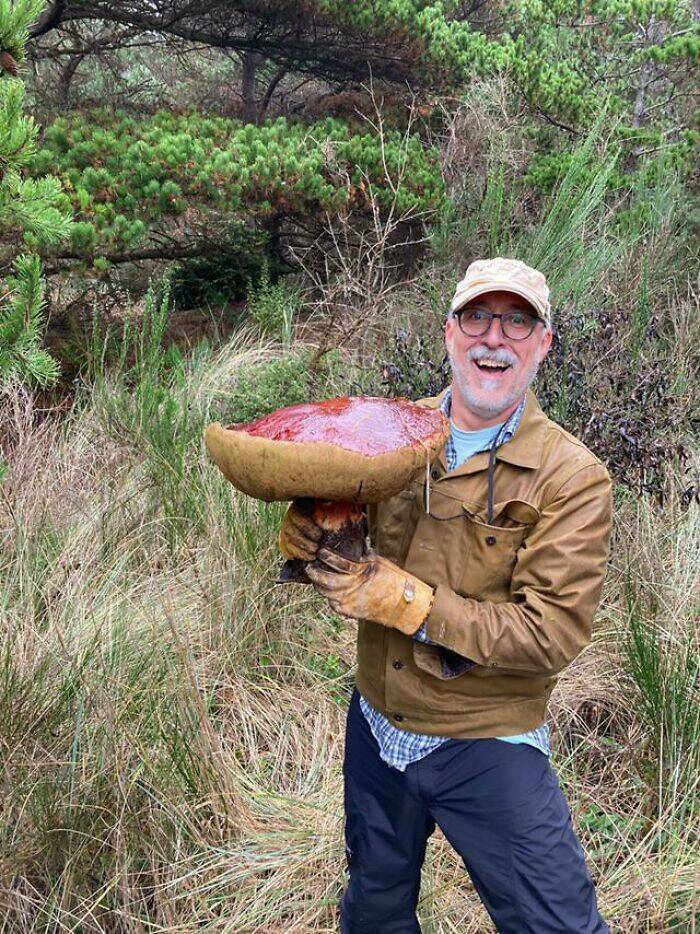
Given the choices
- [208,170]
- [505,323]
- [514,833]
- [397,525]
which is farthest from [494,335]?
[208,170]

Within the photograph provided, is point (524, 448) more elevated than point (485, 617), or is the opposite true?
point (524, 448)

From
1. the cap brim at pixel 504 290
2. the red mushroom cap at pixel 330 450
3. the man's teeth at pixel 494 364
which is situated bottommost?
the red mushroom cap at pixel 330 450

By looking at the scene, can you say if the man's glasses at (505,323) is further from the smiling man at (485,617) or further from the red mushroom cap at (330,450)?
the red mushroom cap at (330,450)

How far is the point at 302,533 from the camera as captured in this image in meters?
1.44

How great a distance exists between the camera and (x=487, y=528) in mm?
1483

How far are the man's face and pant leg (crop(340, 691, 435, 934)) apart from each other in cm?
92

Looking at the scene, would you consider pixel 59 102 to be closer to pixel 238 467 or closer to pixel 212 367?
pixel 212 367

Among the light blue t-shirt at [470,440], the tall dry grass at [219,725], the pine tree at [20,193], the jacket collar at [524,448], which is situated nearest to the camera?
the jacket collar at [524,448]

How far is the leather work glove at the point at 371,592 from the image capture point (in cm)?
142

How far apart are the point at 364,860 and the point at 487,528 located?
0.96m

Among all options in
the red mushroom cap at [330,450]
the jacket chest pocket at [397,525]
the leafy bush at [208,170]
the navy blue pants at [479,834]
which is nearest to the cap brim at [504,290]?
the red mushroom cap at [330,450]

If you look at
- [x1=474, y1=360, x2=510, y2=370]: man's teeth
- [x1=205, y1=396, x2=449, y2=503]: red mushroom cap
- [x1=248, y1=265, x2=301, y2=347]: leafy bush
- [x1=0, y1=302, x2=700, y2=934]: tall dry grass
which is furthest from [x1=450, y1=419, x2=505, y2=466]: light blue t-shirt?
[x1=248, y1=265, x2=301, y2=347]: leafy bush

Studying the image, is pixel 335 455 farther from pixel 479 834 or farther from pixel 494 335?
pixel 479 834

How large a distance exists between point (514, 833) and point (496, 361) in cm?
105
